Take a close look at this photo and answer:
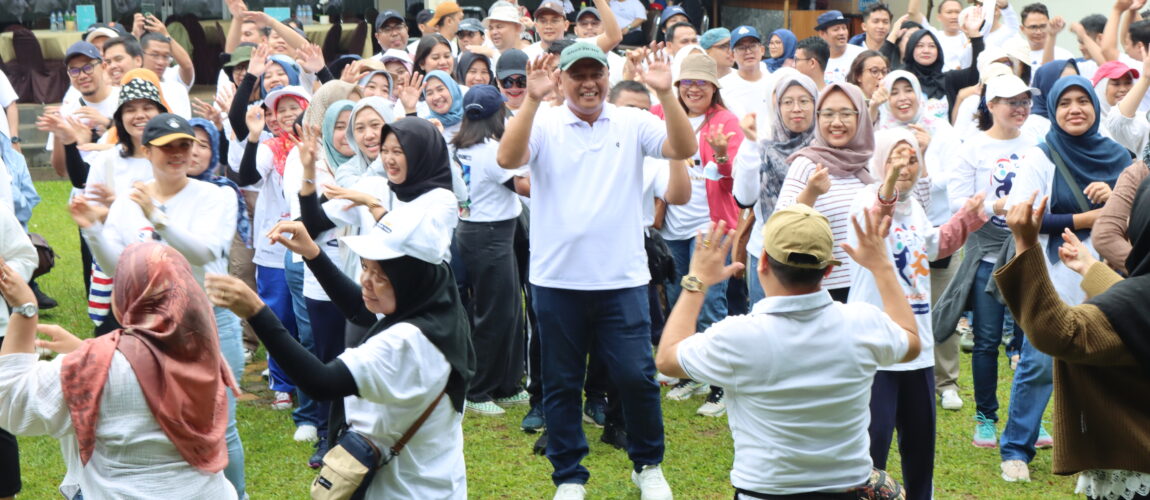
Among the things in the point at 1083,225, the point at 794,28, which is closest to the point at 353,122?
the point at 1083,225

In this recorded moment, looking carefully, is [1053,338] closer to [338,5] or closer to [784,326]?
[784,326]

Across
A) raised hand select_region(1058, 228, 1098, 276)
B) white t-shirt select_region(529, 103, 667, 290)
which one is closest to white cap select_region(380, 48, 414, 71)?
white t-shirt select_region(529, 103, 667, 290)

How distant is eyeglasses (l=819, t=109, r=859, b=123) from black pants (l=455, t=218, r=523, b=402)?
2.21 m

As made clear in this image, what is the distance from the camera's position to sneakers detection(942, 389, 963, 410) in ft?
23.4

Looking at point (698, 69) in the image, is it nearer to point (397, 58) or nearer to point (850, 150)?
point (850, 150)

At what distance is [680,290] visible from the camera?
7.34 meters

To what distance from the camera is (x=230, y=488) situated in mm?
3891

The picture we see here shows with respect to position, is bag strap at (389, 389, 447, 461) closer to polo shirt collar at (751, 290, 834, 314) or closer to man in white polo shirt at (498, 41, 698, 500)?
polo shirt collar at (751, 290, 834, 314)

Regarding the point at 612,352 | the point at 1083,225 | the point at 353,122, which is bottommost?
the point at 612,352

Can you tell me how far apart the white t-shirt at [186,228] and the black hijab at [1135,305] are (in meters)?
3.48

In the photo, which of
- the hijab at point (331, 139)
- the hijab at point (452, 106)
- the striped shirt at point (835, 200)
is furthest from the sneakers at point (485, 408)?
the striped shirt at point (835, 200)

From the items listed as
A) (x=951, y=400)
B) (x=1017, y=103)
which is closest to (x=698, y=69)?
(x=1017, y=103)

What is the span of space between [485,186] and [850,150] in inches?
88.9

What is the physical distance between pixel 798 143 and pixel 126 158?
335 cm
